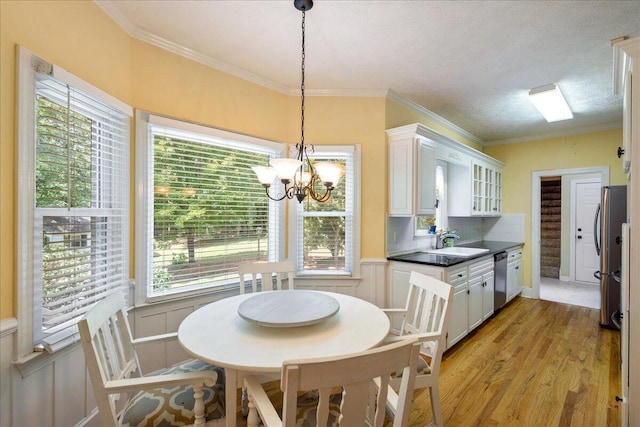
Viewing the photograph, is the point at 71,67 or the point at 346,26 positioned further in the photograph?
the point at 346,26

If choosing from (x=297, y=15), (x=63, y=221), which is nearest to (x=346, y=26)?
(x=297, y=15)

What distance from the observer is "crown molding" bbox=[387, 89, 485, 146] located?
3131mm

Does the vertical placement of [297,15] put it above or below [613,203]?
above

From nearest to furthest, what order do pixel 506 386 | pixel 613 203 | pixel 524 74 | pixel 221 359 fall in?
1. pixel 221 359
2. pixel 506 386
3. pixel 524 74
4. pixel 613 203

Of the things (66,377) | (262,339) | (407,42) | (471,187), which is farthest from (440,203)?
(66,377)

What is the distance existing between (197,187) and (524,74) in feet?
10.1

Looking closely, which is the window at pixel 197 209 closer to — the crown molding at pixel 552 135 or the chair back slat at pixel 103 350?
the chair back slat at pixel 103 350

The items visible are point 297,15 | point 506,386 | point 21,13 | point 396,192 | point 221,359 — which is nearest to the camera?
point 221,359

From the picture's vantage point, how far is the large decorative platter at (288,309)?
1.48 meters

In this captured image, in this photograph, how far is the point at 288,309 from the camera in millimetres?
1670

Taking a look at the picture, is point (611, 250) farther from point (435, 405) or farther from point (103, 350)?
point (103, 350)

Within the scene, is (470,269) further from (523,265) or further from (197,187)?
(197,187)

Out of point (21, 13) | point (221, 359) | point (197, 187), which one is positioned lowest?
point (221, 359)

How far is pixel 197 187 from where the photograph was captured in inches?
94.3
